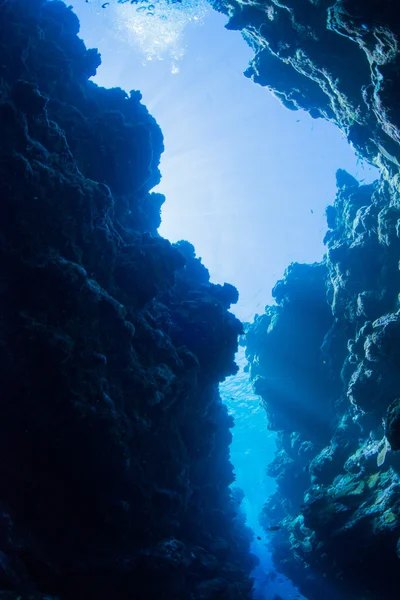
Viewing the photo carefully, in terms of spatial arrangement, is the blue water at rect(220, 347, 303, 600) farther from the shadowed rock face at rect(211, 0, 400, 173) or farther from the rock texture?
the shadowed rock face at rect(211, 0, 400, 173)

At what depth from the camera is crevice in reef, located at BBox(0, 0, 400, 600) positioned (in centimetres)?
920

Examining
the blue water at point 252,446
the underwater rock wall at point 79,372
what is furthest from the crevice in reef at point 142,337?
the blue water at point 252,446

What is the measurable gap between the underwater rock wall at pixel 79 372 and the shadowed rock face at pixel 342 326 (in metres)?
6.67

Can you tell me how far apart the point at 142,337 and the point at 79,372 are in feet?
11.4

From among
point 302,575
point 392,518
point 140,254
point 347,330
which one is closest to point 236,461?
point 302,575

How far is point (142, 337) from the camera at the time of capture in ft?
40.7

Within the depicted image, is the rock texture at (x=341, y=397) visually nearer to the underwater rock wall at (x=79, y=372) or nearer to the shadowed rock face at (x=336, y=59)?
the shadowed rock face at (x=336, y=59)

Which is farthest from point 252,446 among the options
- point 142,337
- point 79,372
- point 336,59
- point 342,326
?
point 336,59

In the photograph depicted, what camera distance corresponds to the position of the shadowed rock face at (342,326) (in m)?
13.9

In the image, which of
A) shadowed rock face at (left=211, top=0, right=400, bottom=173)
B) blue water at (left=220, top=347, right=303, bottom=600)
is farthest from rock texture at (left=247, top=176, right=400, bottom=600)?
shadowed rock face at (left=211, top=0, right=400, bottom=173)

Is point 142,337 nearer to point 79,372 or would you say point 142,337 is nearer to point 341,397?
point 79,372

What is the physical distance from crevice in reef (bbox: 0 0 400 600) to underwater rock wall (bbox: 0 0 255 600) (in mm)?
55

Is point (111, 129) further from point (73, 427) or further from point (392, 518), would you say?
point (392, 518)

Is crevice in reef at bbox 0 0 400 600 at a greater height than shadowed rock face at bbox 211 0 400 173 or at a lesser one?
lesser
